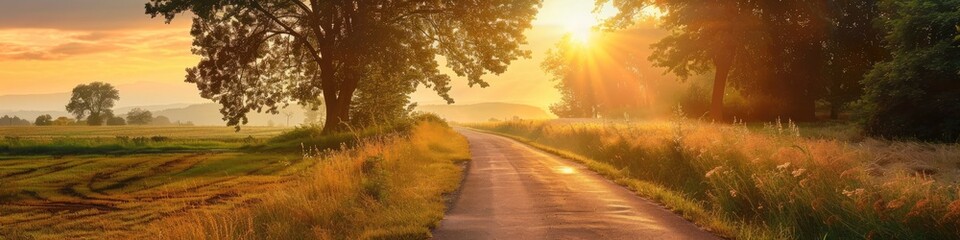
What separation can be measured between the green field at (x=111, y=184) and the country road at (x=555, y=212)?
19.7 feet

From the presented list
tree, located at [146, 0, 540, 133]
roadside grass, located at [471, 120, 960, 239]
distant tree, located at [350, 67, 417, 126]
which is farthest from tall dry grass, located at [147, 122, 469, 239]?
distant tree, located at [350, 67, 417, 126]

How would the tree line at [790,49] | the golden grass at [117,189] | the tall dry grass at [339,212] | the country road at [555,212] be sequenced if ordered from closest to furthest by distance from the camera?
the country road at [555,212]
the tall dry grass at [339,212]
the golden grass at [117,189]
the tree line at [790,49]

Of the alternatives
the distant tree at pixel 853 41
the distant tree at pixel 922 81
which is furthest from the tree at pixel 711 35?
the distant tree at pixel 922 81

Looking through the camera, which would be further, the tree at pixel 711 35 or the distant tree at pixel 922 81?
the tree at pixel 711 35

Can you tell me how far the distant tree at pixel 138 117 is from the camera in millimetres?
133500

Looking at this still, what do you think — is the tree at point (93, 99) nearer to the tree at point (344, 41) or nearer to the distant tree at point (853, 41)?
the tree at point (344, 41)

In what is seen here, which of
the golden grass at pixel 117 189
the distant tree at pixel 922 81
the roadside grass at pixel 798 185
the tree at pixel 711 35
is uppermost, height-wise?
the tree at pixel 711 35

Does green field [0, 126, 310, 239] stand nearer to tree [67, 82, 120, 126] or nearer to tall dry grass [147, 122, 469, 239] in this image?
tall dry grass [147, 122, 469, 239]

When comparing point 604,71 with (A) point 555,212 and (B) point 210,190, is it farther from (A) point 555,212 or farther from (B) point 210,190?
(A) point 555,212

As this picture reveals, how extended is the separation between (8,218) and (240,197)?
4849 mm

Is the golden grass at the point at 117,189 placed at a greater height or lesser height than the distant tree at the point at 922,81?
lesser

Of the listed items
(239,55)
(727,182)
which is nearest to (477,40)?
(239,55)

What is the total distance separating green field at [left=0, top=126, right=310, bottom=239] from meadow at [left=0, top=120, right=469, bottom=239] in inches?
1.3

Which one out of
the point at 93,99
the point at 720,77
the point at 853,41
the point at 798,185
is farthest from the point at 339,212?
the point at 93,99
